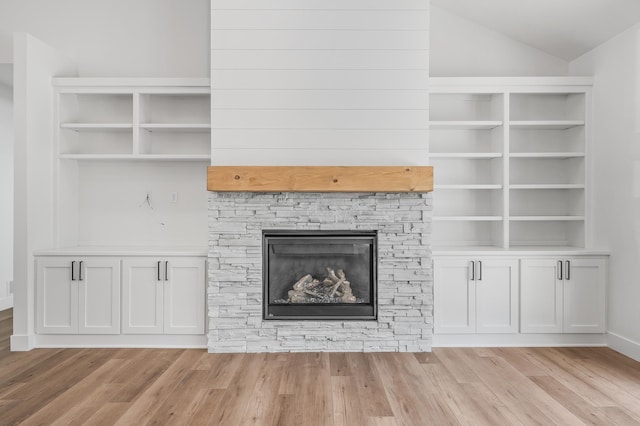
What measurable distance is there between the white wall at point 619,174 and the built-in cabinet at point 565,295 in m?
0.11

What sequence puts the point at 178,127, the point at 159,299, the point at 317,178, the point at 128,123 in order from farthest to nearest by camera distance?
the point at 128,123, the point at 178,127, the point at 159,299, the point at 317,178

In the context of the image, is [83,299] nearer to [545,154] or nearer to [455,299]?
[455,299]

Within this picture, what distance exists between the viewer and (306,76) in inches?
151

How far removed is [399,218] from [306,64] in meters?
1.47

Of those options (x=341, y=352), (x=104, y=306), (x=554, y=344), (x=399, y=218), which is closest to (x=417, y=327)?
(x=341, y=352)

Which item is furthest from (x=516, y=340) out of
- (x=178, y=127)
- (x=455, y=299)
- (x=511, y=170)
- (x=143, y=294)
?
(x=178, y=127)

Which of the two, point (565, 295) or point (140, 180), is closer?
point (565, 295)

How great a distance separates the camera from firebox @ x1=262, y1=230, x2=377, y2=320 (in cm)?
392

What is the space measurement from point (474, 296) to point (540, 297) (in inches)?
22.5

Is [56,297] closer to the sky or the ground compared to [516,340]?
closer to the sky

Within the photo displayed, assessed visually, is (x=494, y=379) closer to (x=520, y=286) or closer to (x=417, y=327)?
(x=417, y=327)

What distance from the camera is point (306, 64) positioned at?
151 inches

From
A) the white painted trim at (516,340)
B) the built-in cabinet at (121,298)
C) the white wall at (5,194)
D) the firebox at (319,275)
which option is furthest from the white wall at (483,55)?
the white wall at (5,194)

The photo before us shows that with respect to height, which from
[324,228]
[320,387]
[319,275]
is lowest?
[320,387]
